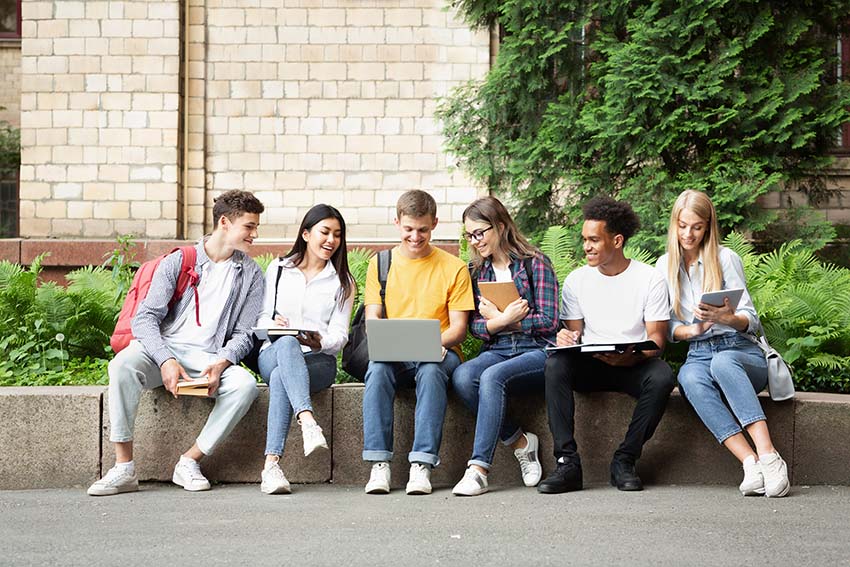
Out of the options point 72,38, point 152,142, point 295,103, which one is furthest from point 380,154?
point 72,38

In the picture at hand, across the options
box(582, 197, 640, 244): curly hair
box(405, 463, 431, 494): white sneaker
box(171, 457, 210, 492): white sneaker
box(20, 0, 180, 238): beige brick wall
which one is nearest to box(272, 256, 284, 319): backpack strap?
box(171, 457, 210, 492): white sneaker

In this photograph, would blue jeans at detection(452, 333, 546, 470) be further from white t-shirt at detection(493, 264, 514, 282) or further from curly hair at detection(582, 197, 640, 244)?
curly hair at detection(582, 197, 640, 244)

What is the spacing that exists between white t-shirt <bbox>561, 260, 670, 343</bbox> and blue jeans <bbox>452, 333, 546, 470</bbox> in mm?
309

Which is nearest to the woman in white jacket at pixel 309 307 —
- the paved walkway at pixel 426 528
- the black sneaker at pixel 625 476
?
the paved walkway at pixel 426 528

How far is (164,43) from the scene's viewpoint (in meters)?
13.4

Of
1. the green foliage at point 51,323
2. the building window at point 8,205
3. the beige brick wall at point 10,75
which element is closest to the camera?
the green foliage at point 51,323

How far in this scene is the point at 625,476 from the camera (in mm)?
5582

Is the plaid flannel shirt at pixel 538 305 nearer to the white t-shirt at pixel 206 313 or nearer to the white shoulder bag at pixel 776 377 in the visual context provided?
the white shoulder bag at pixel 776 377

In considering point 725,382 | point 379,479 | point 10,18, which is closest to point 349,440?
point 379,479

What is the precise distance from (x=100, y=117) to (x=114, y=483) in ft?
28.9

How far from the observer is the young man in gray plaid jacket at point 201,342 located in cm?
558

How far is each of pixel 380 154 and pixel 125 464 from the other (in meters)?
8.34

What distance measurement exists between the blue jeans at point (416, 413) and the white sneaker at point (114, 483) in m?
1.21

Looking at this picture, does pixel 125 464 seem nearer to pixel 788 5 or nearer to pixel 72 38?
pixel 788 5
